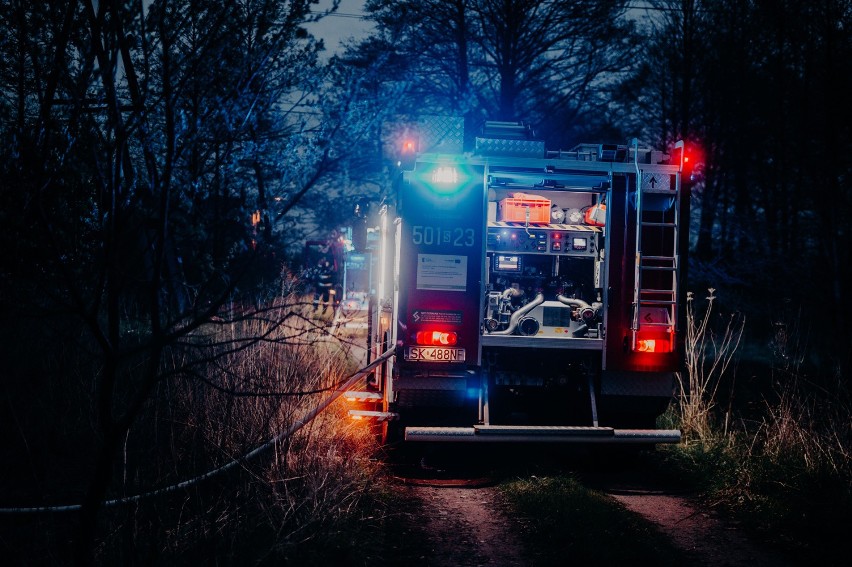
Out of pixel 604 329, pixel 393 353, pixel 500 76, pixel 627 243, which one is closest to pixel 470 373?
pixel 393 353

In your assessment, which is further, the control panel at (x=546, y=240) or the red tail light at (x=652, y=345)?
the control panel at (x=546, y=240)

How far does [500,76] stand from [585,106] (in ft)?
8.89

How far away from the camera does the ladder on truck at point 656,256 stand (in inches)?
293

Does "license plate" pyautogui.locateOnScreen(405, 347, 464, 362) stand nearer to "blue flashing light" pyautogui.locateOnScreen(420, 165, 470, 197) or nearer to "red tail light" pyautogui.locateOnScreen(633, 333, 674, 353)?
"blue flashing light" pyautogui.locateOnScreen(420, 165, 470, 197)

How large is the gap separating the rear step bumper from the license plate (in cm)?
67

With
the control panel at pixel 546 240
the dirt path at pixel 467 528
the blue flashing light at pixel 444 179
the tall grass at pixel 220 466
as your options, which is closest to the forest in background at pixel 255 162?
the tall grass at pixel 220 466

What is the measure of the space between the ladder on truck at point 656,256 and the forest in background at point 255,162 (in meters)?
1.74

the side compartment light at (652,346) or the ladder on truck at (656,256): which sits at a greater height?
the ladder on truck at (656,256)

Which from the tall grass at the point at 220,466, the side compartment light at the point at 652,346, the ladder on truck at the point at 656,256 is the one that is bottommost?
the tall grass at the point at 220,466

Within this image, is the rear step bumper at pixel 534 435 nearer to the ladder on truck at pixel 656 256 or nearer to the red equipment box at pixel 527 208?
the ladder on truck at pixel 656 256

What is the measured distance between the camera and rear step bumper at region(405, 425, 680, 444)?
23.0 feet

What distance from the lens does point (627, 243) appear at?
7.55 m

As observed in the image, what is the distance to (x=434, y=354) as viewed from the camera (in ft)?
24.3

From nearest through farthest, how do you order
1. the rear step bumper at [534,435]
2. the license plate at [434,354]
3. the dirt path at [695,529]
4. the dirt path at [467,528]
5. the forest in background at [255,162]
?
the forest in background at [255,162] < the dirt path at [467,528] < the dirt path at [695,529] < the rear step bumper at [534,435] < the license plate at [434,354]
